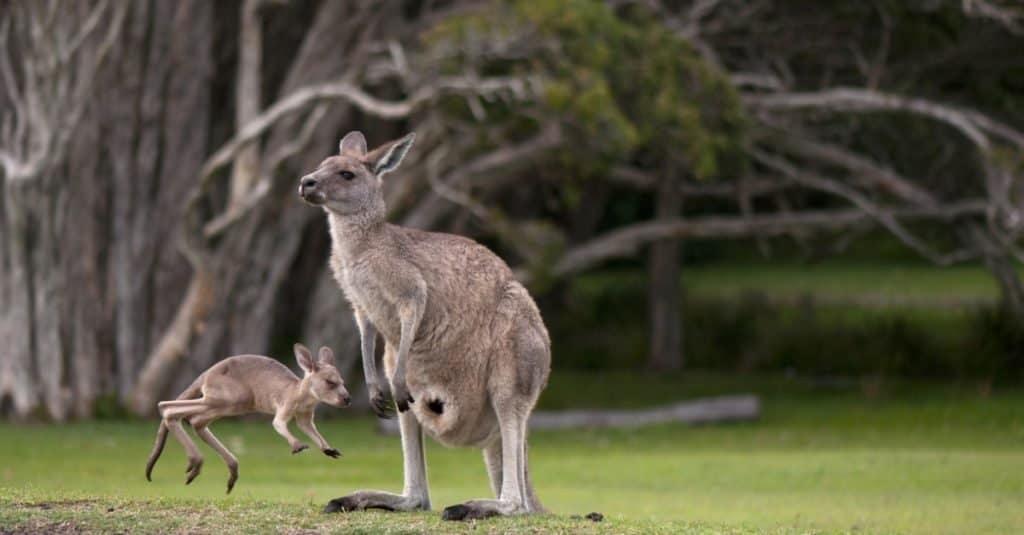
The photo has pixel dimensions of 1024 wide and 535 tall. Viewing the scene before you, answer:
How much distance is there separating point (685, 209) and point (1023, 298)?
1321 cm

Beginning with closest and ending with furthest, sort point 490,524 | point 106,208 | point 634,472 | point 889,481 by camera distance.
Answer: point 490,524, point 889,481, point 634,472, point 106,208

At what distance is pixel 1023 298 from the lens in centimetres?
2158

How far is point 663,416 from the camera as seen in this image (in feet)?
68.0

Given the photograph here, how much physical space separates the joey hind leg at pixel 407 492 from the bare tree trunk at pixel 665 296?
16.7 meters

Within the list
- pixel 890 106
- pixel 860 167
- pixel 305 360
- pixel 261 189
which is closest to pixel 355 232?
pixel 305 360

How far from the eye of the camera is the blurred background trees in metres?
18.7

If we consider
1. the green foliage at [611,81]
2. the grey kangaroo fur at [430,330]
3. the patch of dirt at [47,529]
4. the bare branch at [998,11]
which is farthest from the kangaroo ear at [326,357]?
the bare branch at [998,11]

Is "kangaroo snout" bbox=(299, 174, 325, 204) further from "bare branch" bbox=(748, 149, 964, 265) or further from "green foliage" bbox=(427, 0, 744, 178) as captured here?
"bare branch" bbox=(748, 149, 964, 265)

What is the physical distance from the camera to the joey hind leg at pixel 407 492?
8305 mm

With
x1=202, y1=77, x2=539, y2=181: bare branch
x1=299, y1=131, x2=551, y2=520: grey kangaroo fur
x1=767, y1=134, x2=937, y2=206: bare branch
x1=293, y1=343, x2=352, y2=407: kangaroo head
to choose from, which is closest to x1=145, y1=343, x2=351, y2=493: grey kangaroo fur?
x1=293, y1=343, x2=352, y2=407: kangaroo head

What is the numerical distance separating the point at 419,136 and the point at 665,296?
7.49 m

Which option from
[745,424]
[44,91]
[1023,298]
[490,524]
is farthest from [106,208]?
[490,524]

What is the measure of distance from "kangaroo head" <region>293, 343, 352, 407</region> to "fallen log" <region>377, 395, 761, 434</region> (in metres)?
12.5

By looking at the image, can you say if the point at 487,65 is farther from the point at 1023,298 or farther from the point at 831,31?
the point at 1023,298
